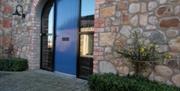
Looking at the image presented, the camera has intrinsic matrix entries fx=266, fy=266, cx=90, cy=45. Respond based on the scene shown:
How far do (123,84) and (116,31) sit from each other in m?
1.30

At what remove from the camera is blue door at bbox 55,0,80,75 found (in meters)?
7.10

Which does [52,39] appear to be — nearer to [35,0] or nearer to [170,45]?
[35,0]

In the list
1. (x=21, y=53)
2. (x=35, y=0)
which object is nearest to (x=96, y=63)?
(x=35, y=0)

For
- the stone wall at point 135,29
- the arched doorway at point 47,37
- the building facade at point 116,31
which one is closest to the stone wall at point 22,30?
the building facade at point 116,31

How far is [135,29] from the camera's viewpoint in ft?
16.0

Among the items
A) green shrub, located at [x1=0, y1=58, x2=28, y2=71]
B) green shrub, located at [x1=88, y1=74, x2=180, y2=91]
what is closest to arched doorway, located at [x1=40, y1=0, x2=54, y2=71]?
green shrub, located at [x1=0, y1=58, x2=28, y2=71]

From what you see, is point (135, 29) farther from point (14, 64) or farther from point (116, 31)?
point (14, 64)

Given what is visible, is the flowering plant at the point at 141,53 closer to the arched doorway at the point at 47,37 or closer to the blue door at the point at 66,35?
the blue door at the point at 66,35

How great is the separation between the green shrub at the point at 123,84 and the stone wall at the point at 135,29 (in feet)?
0.73

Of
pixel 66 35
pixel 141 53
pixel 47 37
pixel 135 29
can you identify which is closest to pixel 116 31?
pixel 135 29

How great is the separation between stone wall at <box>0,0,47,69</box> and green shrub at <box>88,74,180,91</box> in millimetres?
4117

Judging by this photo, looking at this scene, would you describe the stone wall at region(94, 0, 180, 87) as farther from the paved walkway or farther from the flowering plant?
the paved walkway

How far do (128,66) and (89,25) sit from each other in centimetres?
198

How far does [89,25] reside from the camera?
661cm
